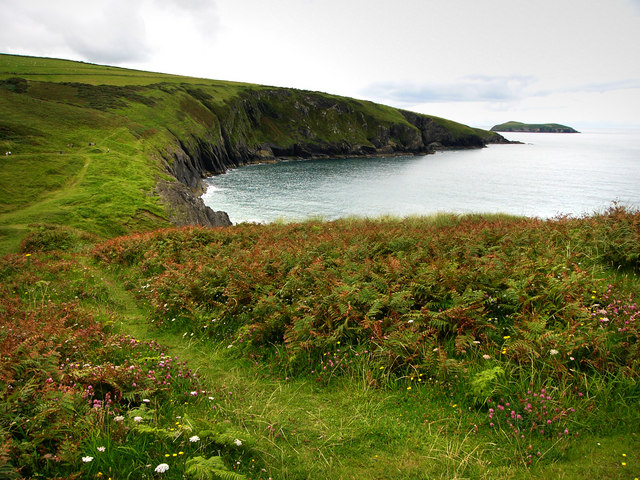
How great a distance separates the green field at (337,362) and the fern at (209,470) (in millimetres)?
27

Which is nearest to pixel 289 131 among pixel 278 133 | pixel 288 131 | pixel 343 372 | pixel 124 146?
pixel 288 131

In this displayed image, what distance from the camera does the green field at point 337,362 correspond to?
13.5 feet

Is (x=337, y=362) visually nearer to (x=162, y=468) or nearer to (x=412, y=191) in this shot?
(x=162, y=468)

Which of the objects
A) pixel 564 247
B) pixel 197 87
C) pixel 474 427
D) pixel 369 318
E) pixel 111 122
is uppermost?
pixel 197 87

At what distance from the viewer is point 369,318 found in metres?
6.85

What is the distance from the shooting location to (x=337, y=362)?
6.21m

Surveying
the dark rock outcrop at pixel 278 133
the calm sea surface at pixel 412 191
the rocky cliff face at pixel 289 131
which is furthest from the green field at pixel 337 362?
the rocky cliff face at pixel 289 131

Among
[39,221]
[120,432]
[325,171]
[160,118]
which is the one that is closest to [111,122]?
[160,118]

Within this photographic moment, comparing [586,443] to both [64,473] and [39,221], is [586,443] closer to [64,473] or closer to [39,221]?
[64,473]

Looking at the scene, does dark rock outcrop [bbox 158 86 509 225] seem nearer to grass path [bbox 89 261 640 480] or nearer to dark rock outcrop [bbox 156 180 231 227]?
dark rock outcrop [bbox 156 180 231 227]

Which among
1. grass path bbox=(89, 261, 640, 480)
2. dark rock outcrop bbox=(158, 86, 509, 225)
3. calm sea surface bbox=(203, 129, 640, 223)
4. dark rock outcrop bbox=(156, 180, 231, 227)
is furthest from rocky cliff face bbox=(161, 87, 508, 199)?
grass path bbox=(89, 261, 640, 480)

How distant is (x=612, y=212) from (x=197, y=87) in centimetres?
14115

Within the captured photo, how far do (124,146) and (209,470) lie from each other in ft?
213

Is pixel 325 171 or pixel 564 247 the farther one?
pixel 325 171
